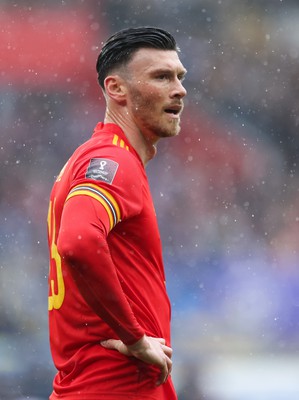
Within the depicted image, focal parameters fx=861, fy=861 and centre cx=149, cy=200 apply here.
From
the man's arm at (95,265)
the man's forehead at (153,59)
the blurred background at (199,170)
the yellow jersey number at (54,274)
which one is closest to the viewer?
the man's arm at (95,265)

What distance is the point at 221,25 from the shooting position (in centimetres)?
848

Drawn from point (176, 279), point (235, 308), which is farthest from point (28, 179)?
point (235, 308)

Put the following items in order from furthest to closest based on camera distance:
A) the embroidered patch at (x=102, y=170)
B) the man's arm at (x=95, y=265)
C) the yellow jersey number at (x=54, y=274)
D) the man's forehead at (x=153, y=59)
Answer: the man's forehead at (x=153, y=59)
the yellow jersey number at (x=54, y=274)
the embroidered patch at (x=102, y=170)
the man's arm at (x=95, y=265)

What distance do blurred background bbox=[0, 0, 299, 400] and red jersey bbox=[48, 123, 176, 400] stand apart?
4.56 meters

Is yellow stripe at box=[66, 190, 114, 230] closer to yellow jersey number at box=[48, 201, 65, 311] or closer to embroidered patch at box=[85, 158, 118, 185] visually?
embroidered patch at box=[85, 158, 118, 185]

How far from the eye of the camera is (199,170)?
7.87m

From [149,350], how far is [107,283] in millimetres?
227

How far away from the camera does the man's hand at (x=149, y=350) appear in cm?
204

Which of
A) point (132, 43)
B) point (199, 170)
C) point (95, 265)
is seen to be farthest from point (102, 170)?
point (199, 170)

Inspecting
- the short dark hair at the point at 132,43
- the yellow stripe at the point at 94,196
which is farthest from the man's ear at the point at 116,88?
the yellow stripe at the point at 94,196

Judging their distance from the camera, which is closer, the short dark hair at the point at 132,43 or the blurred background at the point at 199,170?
the short dark hair at the point at 132,43

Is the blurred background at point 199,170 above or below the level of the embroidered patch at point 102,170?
above

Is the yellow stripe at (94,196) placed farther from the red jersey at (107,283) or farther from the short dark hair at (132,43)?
the short dark hair at (132,43)

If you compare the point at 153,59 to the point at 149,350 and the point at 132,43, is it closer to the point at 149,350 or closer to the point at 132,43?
the point at 132,43
